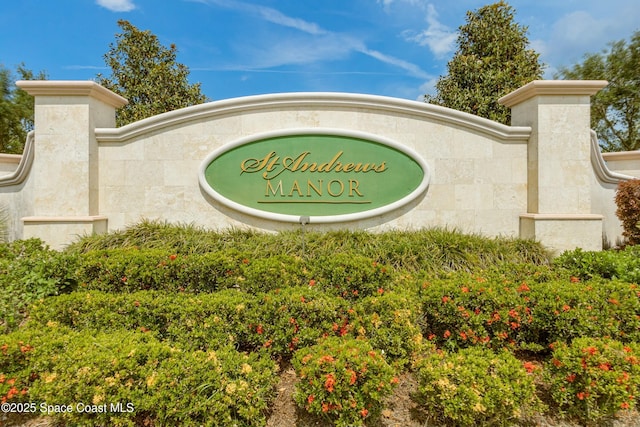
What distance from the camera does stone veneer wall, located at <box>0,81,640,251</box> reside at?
594 cm

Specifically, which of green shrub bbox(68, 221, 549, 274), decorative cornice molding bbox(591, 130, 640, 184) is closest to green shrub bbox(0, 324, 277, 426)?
green shrub bbox(68, 221, 549, 274)

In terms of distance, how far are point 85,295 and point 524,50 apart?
16.2m

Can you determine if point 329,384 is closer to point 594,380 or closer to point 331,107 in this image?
point 594,380

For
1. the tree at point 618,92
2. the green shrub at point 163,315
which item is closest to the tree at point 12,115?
the green shrub at point 163,315

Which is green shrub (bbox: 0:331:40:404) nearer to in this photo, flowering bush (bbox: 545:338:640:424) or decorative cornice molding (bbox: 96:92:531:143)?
flowering bush (bbox: 545:338:640:424)

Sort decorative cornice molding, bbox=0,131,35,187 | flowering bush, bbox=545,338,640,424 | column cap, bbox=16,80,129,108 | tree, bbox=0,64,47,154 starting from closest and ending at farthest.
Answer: flowering bush, bbox=545,338,640,424 < column cap, bbox=16,80,129,108 < decorative cornice molding, bbox=0,131,35,187 < tree, bbox=0,64,47,154

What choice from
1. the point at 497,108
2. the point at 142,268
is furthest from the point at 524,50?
the point at 142,268

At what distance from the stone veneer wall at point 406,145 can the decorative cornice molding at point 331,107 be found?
19mm

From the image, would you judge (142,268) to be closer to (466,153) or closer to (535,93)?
(466,153)

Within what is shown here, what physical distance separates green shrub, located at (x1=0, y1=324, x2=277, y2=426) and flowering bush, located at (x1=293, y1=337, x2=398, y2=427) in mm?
351

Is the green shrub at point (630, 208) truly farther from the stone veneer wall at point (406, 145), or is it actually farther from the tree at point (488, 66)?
the tree at point (488, 66)

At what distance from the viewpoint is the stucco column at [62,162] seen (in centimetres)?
572

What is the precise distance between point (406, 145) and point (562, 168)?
2.82 meters

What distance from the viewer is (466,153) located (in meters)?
6.32
